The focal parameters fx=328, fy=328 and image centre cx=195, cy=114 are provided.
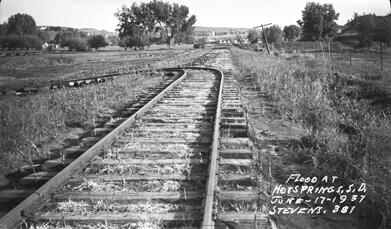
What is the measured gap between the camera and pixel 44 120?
6.56m

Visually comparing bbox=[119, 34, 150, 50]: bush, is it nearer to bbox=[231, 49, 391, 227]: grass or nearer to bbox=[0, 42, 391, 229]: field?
bbox=[0, 42, 391, 229]: field

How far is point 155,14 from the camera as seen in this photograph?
106m

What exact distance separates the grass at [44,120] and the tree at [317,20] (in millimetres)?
77757

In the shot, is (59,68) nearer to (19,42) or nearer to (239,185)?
(239,185)

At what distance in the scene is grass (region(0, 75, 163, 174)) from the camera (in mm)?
4780

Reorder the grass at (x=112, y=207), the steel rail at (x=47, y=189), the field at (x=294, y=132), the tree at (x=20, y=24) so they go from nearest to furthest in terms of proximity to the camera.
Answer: the steel rail at (x=47, y=189)
the grass at (x=112, y=207)
the field at (x=294, y=132)
the tree at (x=20, y=24)

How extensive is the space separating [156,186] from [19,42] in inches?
3963

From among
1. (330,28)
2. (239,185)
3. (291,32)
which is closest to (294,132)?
(239,185)

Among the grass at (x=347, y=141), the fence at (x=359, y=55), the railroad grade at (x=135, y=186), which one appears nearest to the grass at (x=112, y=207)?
the railroad grade at (x=135, y=186)

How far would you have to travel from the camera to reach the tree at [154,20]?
105 metres

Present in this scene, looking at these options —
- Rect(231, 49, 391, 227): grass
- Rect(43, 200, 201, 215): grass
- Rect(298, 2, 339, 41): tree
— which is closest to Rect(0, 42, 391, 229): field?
Rect(231, 49, 391, 227): grass

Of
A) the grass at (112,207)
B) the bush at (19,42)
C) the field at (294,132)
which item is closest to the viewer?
the grass at (112,207)

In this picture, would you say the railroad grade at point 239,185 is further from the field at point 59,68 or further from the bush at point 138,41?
the bush at point 138,41

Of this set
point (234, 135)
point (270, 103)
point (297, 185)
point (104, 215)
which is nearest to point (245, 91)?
point (270, 103)
